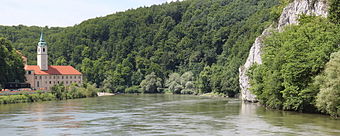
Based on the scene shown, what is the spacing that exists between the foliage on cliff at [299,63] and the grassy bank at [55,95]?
1768 inches

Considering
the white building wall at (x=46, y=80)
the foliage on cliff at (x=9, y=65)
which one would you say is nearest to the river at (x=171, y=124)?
the foliage on cliff at (x=9, y=65)

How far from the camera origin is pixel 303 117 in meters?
51.4

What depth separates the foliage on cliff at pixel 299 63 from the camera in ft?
172

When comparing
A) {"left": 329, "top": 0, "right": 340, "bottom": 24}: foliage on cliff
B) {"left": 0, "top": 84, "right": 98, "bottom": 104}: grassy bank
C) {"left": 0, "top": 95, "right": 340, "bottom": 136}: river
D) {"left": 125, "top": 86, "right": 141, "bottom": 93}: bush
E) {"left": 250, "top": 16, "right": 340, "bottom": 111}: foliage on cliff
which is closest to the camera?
{"left": 0, "top": 95, "right": 340, "bottom": 136}: river

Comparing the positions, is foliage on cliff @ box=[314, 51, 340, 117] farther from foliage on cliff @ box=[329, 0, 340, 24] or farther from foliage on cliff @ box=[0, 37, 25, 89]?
foliage on cliff @ box=[0, 37, 25, 89]

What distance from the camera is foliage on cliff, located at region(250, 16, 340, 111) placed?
172 feet

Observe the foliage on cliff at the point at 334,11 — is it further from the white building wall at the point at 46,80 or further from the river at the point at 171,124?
the white building wall at the point at 46,80

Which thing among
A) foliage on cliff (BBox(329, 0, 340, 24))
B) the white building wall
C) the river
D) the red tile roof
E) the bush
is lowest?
the river

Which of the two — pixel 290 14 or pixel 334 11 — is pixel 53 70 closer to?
pixel 290 14

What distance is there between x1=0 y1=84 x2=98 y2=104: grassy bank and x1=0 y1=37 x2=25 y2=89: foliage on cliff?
9126mm

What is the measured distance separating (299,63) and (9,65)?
2702 inches

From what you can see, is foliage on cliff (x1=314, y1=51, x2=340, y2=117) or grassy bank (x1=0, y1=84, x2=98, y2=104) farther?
grassy bank (x1=0, y1=84, x2=98, y2=104)

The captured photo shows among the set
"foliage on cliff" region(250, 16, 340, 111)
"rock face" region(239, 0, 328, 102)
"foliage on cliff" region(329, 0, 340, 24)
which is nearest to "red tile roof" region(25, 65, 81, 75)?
"rock face" region(239, 0, 328, 102)

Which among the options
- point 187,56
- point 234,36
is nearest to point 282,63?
point 234,36
